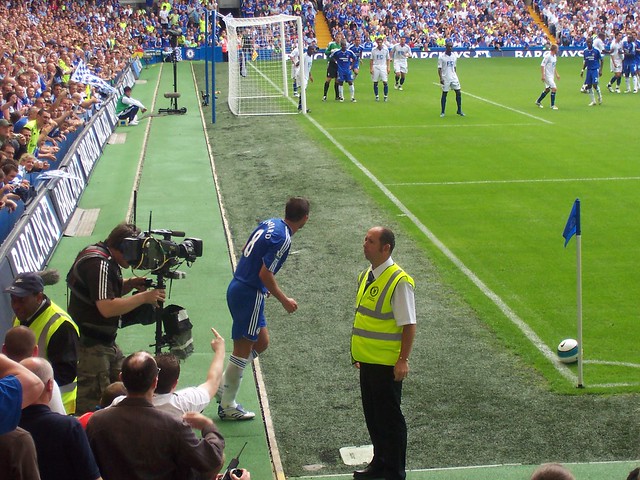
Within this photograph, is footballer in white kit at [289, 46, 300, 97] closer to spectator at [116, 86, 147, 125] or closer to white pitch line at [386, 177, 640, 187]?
spectator at [116, 86, 147, 125]

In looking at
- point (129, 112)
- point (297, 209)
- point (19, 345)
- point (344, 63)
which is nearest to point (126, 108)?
point (129, 112)

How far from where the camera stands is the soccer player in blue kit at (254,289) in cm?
796

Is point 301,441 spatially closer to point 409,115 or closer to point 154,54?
point 409,115

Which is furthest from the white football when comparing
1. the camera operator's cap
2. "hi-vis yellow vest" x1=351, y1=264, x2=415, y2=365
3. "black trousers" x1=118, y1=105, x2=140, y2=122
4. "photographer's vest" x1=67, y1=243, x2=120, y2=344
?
"black trousers" x1=118, y1=105, x2=140, y2=122

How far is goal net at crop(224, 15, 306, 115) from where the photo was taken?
2922 cm

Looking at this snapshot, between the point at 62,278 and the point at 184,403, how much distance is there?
7577mm

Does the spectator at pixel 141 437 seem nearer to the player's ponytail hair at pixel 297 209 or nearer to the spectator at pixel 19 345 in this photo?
the spectator at pixel 19 345

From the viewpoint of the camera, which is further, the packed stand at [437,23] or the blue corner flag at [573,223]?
the packed stand at [437,23]

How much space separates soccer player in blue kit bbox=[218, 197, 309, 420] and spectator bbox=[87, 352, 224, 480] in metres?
2.89

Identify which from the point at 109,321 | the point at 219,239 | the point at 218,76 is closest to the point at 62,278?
the point at 219,239

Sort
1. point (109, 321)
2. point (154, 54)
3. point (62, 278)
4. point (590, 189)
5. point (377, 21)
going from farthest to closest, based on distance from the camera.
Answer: point (377, 21) < point (154, 54) < point (590, 189) < point (62, 278) < point (109, 321)

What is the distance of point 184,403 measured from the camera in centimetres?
558

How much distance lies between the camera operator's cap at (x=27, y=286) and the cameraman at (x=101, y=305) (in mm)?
474

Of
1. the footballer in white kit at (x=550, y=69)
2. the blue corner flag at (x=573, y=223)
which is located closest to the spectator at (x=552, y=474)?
the blue corner flag at (x=573, y=223)
